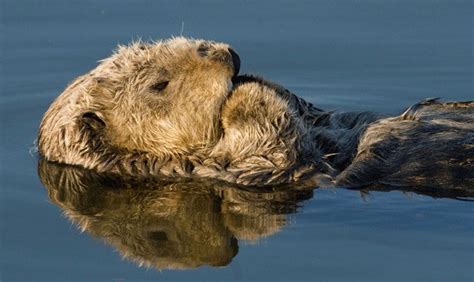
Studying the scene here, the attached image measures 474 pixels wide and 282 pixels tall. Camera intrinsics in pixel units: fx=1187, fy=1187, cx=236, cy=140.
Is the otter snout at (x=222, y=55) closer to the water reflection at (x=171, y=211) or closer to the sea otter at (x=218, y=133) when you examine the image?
the sea otter at (x=218, y=133)

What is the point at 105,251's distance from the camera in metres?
6.29

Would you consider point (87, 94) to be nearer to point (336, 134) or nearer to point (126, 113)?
point (126, 113)

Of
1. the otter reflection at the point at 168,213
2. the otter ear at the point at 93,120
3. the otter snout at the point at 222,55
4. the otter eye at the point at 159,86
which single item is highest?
the otter snout at the point at 222,55

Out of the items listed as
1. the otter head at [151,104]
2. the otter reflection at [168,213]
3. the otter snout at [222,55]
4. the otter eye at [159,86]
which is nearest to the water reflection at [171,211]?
the otter reflection at [168,213]

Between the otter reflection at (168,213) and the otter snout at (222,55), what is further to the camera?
the otter snout at (222,55)

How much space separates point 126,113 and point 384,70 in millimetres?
2747

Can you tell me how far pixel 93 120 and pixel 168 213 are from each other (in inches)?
28.7

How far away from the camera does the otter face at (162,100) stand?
6.89 meters

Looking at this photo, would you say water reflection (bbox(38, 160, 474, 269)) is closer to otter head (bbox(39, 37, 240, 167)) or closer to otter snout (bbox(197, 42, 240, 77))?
otter head (bbox(39, 37, 240, 167))

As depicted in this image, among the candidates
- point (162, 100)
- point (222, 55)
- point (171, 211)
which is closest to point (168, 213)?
point (171, 211)

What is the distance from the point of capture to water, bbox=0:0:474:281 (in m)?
6.12

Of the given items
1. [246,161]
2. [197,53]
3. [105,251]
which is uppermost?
[197,53]

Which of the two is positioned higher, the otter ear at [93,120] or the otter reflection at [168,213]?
the otter ear at [93,120]

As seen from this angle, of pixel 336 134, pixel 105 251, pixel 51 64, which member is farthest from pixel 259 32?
pixel 105 251
